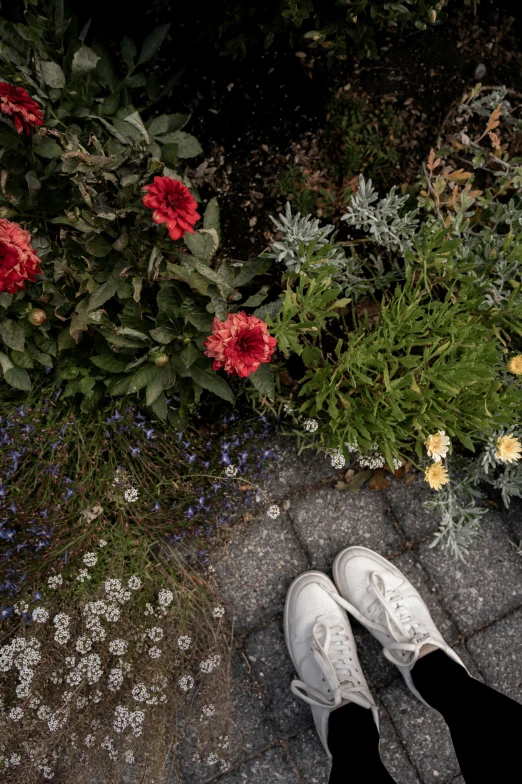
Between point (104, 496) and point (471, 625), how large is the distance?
5.61ft

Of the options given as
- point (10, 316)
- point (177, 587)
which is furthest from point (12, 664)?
point (10, 316)

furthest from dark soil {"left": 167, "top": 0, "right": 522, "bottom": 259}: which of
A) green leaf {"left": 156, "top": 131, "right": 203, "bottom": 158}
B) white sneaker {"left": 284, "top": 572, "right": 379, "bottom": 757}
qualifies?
white sneaker {"left": 284, "top": 572, "right": 379, "bottom": 757}

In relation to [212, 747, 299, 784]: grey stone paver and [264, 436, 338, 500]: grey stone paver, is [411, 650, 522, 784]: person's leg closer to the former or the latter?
[212, 747, 299, 784]: grey stone paver

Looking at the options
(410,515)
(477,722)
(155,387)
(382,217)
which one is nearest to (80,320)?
(155,387)

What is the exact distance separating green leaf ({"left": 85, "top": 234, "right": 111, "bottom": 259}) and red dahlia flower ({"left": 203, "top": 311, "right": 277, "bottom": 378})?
49 cm

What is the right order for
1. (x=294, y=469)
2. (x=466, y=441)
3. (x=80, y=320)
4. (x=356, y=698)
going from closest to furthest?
(x=80, y=320) < (x=466, y=441) < (x=356, y=698) < (x=294, y=469)

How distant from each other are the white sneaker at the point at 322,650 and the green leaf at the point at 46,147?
6.19 ft

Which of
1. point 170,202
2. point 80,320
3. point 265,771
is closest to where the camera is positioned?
point 170,202

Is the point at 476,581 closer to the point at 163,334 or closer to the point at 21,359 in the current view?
the point at 163,334

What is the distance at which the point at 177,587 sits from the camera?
2031 mm

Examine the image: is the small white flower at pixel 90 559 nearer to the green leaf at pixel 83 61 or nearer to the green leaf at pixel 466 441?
the green leaf at pixel 466 441

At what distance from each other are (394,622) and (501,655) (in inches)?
22.6

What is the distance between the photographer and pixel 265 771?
225 centimetres

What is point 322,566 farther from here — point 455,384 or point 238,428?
point 455,384
